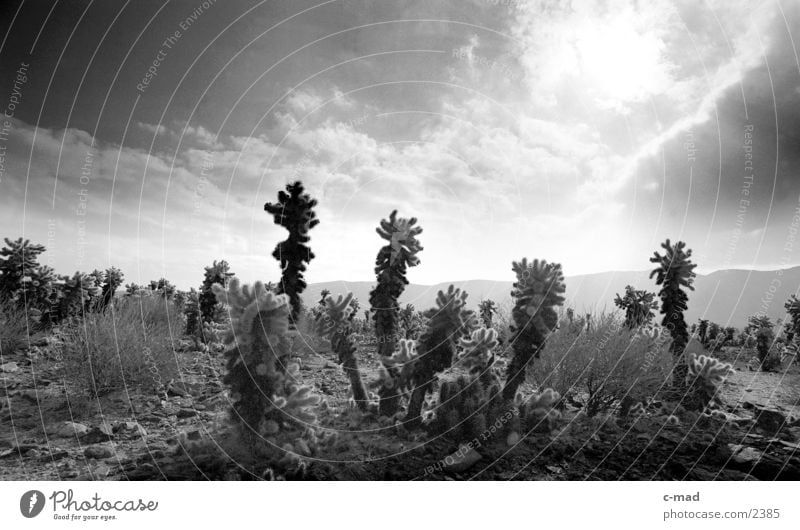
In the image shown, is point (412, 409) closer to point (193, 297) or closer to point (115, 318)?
point (115, 318)

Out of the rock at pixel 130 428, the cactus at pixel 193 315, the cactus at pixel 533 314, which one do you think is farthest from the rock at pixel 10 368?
the cactus at pixel 533 314

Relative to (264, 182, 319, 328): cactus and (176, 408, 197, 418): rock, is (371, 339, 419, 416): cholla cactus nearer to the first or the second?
(264, 182, 319, 328): cactus

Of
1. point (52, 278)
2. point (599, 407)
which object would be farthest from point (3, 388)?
point (599, 407)

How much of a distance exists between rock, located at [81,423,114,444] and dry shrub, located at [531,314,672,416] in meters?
6.70

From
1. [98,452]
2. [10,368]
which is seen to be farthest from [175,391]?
[10,368]

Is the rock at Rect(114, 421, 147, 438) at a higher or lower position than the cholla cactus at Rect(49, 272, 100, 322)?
lower

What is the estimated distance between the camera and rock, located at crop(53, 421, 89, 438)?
5.66 metres

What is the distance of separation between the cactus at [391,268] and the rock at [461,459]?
1.86 m

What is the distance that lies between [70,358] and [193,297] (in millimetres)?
6144

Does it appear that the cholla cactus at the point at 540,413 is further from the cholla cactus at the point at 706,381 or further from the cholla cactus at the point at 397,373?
the cholla cactus at the point at 706,381

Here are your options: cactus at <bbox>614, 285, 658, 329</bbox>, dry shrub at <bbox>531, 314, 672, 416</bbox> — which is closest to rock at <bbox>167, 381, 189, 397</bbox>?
dry shrub at <bbox>531, 314, 672, 416</bbox>

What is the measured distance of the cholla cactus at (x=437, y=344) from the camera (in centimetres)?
596

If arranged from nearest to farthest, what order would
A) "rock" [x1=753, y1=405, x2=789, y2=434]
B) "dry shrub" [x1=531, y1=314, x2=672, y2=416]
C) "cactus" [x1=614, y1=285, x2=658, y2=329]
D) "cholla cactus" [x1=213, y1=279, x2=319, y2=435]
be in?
"cholla cactus" [x1=213, y1=279, x2=319, y2=435], "rock" [x1=753, y1=405, x2=789, y2=434], "dry shrub" [x1=531, y1=314, x2=672, y2=416], "cactus" [x1=614, y1=285, x2=658, y2=329]

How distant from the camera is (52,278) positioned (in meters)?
11.3
